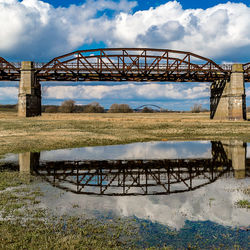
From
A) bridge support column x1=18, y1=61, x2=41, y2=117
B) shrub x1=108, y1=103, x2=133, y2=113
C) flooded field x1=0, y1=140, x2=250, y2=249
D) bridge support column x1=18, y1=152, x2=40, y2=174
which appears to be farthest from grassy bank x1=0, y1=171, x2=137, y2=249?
shrub x1=108, y1=103, x2=133, y2=113

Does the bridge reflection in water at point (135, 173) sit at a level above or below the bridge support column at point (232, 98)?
below

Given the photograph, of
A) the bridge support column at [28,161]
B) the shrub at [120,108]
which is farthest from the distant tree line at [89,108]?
the bridge support column at [28,161]

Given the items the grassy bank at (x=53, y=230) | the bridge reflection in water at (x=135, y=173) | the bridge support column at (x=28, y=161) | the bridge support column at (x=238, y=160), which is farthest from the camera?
the bridge support column at (x=28, y=161)

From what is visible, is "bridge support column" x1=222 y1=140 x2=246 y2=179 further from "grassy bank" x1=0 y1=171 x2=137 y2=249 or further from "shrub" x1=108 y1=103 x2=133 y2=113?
"shrub" x1=108 y1=103 x2=133 y2=113

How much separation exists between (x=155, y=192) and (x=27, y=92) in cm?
4719

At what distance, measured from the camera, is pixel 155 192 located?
403 inches

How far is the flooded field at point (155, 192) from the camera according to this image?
671cm

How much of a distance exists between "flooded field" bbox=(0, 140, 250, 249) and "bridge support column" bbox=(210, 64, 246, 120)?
36404 millimetres

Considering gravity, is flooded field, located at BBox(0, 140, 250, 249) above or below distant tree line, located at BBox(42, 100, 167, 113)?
below

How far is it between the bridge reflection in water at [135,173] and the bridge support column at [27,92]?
1416 inches

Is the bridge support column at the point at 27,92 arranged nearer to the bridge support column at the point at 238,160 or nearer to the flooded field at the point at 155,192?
the flooded field at the point at 155,192

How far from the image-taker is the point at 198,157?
17.9 metres

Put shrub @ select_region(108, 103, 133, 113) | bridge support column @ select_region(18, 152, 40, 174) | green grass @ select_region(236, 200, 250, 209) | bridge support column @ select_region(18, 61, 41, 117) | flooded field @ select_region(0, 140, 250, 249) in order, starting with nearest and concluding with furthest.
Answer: flooded field @ select_region(0, 140, 250, 249)
green grass @ select_region(236, 200, 250, 209)
bridge support column @ select_region(18, 152, 40, 174)
bridge support column @ select_region(18, 61, 41, 117)
shrub @ select_region(108, 103, 133, 113)

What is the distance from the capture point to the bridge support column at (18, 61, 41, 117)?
50966mm
